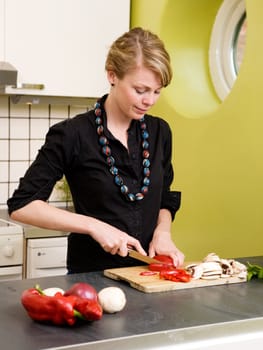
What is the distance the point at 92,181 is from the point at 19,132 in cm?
161

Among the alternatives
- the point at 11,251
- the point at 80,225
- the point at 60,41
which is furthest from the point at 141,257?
the point at 60,41

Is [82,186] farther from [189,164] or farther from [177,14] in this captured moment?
[177,14]

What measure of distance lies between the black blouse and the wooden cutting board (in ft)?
0.64

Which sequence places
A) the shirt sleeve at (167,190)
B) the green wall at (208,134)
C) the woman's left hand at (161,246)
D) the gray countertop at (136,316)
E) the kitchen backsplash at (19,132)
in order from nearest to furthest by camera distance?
the gray countertop at (136,316)
the woman's left hand at (161,246)
the shirt sleeve at (167,190)
the green wall at (208,134)
the kitchen backsplash at (19,132)

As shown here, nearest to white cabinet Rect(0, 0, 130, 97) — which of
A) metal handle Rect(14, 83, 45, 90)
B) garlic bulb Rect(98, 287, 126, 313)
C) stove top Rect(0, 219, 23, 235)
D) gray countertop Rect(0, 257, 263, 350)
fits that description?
metal handle Rect(14, 83, 45, 90)

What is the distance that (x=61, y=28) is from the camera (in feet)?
10.2

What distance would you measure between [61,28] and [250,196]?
1.26 meters

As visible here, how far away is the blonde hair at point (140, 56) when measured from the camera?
178cm

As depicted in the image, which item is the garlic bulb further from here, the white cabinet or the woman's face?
the white cabinet

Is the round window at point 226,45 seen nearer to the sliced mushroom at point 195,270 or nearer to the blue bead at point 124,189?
the blue bead at point 124,189

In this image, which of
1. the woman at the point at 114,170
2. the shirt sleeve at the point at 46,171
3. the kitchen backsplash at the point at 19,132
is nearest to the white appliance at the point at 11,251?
the kitchen backsplash at the point at 19,132

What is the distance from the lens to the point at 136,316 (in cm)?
138

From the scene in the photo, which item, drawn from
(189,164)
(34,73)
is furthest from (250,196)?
(34,73)

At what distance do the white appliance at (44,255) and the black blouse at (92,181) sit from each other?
37.8 inches
